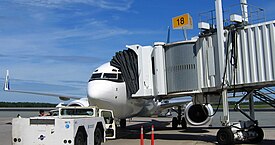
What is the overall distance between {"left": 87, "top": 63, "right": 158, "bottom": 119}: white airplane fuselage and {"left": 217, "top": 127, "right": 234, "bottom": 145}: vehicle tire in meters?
5.00

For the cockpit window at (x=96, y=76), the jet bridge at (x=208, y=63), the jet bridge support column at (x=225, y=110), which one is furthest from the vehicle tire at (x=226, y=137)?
the cockpit window at (x=96, y=76)

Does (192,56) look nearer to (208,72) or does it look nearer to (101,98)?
(208,72)

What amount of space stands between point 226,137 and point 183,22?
577 cm

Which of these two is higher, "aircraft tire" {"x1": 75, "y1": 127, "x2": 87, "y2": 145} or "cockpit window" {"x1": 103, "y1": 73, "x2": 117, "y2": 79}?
"cockpit window" {"x1": 103, "y1": 73, "x2": 117, "y2": 79}

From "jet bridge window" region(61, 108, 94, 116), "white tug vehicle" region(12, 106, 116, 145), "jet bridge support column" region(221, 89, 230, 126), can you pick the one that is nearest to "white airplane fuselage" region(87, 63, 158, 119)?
"jet bridge window" region(61, 108, 94, 116)

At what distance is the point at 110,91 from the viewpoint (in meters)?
15.7

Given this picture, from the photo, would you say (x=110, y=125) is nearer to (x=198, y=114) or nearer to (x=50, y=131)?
(x=50, y=131)

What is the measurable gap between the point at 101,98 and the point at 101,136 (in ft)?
8.56

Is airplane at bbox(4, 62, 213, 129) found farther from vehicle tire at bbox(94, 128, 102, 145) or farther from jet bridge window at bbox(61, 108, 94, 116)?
vehicle tire at bbox(94, 128, 102, 145)

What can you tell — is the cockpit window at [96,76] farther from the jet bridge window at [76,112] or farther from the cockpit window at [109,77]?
the jet bridge window at [76,112]

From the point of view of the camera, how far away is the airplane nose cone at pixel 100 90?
1534 cm

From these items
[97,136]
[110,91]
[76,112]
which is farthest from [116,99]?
[97,136]

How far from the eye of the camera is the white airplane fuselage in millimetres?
15461

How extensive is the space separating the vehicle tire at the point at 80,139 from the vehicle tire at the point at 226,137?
500 centimetres
